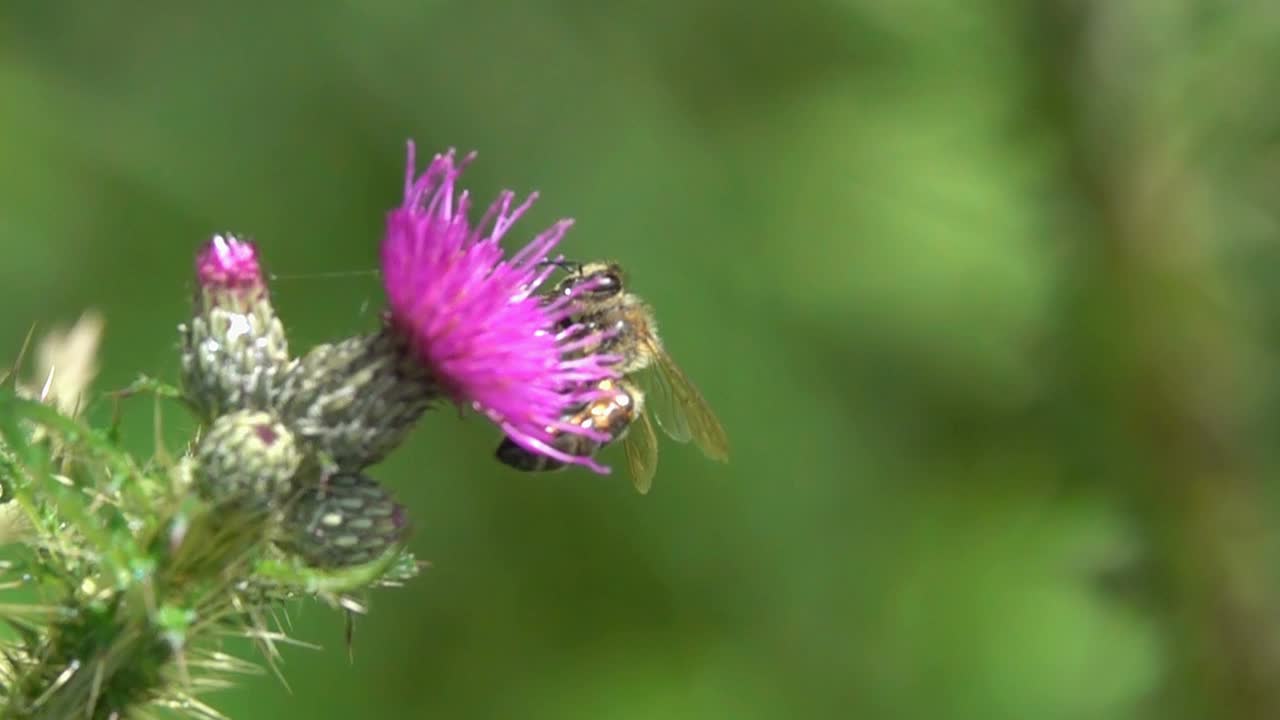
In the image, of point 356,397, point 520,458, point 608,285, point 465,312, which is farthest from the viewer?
point 608,285

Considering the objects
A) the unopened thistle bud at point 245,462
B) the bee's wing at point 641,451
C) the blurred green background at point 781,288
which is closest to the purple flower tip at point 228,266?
the unopened thistle bud at point 245,462

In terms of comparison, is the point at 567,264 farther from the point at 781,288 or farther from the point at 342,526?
the point at 781,288

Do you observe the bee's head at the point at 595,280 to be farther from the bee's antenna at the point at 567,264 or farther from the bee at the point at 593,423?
the bee at the point at 593,423

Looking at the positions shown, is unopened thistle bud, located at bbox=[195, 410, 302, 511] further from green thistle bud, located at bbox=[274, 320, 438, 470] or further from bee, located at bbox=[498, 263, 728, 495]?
bee, located at bbox=[498, 263, 728, 495]

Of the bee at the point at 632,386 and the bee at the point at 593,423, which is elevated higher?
the bee at the point at 632,386

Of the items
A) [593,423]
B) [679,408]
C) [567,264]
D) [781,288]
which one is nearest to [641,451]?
[679,408]

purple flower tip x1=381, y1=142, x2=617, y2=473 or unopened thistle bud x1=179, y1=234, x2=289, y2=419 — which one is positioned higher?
purple flower tip x1=381, y1=142, x2=617, y2=473

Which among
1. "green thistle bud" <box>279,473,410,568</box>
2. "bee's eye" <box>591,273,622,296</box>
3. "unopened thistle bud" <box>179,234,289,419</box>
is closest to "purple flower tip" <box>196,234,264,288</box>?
"unopened thistle bud" <box>179,234,289,419</box>
